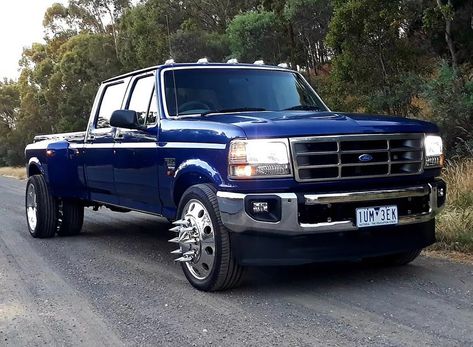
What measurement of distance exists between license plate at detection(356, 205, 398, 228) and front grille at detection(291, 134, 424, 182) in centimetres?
28

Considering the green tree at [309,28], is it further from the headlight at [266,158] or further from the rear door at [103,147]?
the headlight at [266,158]

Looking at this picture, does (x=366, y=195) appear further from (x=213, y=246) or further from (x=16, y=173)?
(x=16, y=173)

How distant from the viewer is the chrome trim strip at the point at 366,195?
191 inches

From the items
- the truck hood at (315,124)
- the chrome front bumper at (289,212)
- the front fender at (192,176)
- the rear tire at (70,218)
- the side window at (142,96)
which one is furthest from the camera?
the rear tire at (70,218)

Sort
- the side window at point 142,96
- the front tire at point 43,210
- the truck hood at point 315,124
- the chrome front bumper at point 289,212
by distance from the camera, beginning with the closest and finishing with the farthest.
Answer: the chrome front bumper at point 289,212 → the truck hood at point 315,124 → the side window at point 142,96 → the front tire at point 43,210

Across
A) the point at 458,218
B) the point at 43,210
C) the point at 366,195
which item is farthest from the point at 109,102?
the point at 458,218

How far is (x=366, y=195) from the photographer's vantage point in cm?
503

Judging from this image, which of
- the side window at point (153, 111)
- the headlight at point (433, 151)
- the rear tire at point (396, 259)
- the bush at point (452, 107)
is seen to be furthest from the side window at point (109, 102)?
the bush at point (452, 107)

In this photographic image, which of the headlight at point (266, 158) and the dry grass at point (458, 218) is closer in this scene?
the headlight at point (266, 158)

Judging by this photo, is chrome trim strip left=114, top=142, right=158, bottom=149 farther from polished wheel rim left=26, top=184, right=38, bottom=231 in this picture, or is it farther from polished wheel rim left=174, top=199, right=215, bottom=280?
polished wheel rim left=26, top=184, right=38, bottom=231

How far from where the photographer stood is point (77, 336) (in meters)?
4.42

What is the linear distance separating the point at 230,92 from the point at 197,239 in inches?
69.9

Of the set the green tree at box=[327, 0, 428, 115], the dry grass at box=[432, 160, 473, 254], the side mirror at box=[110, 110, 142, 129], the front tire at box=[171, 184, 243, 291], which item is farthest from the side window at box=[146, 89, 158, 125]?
the green tree at box=[327, 0, 428, 115]

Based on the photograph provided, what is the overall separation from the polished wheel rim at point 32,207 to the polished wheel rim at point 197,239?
4.02 meters
